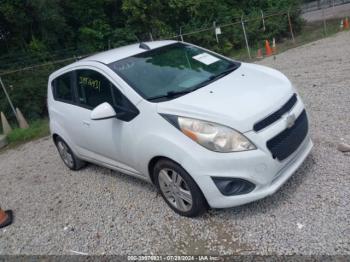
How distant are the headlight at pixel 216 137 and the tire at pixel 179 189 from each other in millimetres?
365

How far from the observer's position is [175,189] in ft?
11.5

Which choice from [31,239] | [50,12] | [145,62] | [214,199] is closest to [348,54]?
[145,62]

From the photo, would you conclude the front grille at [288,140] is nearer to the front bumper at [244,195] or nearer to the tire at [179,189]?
the front bumper at [244,195]

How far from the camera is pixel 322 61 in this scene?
943cm

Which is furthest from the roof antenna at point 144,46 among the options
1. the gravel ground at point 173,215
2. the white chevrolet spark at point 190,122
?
the gravel ground at point 173,215

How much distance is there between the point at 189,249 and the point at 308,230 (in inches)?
42.3

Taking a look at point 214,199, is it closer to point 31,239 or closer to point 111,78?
point 111,78

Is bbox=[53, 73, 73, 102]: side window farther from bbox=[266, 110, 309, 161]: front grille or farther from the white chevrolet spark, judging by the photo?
bbox=[266, 110, 309, 161]: front grille

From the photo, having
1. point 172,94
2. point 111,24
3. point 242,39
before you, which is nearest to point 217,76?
point 172,94

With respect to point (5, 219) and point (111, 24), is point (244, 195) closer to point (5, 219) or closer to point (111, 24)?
point (5, 219)

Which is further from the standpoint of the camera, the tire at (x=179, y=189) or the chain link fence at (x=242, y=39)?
the chain link fence at (x=242, y=39)

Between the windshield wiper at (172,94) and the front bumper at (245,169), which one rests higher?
the windshield wiper at (172,94)

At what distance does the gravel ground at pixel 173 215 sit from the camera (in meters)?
3.08

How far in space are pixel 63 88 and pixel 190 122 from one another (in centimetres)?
259
